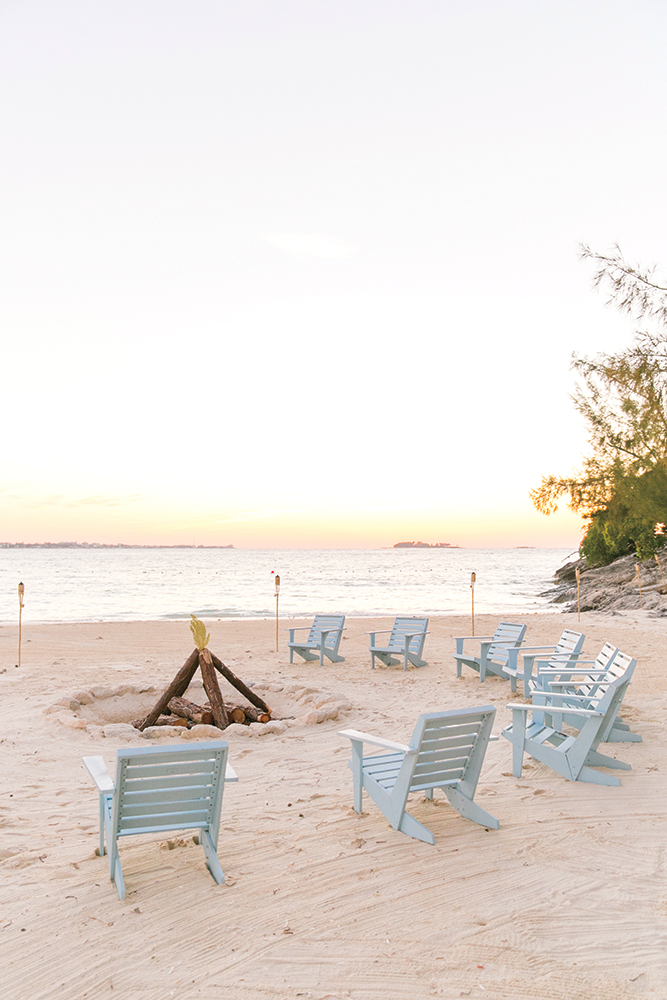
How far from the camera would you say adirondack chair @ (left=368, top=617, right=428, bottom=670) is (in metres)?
11.0

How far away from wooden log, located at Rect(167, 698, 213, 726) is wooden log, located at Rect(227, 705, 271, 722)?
293mm

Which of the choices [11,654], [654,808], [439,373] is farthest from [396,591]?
[654,808]

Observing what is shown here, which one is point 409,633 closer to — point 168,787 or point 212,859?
point 212,859

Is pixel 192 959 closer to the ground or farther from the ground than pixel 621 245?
closer to the ground

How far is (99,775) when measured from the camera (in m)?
3.86

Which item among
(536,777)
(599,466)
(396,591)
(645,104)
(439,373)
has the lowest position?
(396,591)

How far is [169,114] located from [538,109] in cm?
644

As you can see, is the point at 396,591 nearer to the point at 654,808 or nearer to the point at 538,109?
the point at 538,109

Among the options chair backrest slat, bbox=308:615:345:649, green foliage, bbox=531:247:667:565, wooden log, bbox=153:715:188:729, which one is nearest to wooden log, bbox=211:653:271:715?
wooden log, bbox=153:715:188:729

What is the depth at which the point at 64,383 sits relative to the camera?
18.6 m

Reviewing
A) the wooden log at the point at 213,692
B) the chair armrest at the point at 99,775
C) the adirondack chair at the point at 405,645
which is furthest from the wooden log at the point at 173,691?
the adirondack chair at the point at 405,645

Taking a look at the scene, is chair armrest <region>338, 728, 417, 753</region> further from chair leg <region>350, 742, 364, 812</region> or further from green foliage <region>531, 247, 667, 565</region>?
green foliage <region>531, 247, 667, 565</region>

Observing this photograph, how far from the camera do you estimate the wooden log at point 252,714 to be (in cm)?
764

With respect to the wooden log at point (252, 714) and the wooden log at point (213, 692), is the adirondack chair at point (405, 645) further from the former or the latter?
the wooden log at point (213, 692)
